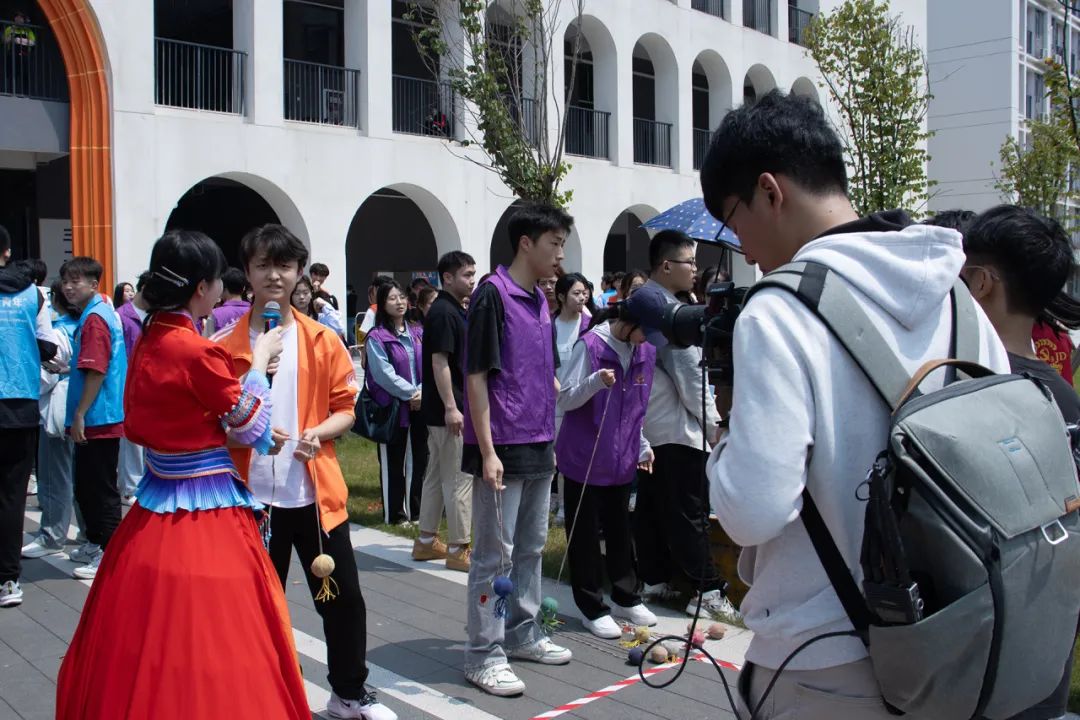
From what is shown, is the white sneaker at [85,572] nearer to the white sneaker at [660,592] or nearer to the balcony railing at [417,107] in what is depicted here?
the white sneaker at [660,592]

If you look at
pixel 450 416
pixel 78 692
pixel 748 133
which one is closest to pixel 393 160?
pixel 450 416

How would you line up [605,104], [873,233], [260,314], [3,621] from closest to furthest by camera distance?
[873,233], [260,314], [3,621], [605,104]

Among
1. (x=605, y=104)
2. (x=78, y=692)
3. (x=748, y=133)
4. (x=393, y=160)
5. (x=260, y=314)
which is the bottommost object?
(x=78, y=692)

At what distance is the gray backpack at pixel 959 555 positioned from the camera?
165 cm

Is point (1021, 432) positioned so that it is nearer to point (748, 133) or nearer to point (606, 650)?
point (748, 133)

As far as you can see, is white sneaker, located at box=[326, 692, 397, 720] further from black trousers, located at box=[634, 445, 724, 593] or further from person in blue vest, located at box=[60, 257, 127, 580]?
person in blue vest, located at box=[60, 257, 127, 580]

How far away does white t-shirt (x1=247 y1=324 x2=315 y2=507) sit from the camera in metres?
4.17

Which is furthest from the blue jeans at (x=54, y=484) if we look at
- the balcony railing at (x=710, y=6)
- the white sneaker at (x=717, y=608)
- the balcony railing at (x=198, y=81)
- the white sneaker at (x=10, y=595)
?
the balcony railing at (x=710, y=6)

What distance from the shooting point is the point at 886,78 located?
46.2 ft

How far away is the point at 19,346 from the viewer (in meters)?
6.29

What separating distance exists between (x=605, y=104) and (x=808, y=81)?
762 cm

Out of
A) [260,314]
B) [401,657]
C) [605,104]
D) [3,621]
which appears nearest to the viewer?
[260,314]

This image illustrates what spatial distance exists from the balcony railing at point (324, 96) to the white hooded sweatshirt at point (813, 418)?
16.6m

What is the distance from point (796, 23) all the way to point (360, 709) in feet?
85.7
